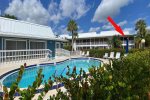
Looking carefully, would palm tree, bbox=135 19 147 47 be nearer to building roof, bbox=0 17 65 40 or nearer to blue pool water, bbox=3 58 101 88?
blue pool water, bbox=3 58 101 88

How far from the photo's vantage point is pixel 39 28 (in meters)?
30.7

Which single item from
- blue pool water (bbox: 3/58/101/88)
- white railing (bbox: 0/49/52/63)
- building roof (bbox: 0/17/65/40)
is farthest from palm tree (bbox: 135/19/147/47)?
white railing (bbox: 0/49/52/63)

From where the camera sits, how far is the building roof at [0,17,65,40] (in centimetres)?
2327

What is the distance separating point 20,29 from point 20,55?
16.4ft

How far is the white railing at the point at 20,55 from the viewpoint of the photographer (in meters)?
20.3

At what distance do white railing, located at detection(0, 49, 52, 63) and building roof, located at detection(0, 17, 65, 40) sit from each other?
5.83ft

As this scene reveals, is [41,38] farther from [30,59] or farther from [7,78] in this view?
[7,78]

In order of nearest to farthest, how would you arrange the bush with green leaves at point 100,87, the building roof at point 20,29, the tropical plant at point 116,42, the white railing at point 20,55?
Result: the bush with green leaves at point 100,87, the white railing at point 20,55, the building roof at point 20,29, the tropical plant at point 116,42

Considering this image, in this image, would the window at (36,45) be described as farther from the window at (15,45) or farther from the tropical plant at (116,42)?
the tropical plant at (116,42)

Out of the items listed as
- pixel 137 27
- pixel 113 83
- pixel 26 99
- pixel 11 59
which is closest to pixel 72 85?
pixel 113 83

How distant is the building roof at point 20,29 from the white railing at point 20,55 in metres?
1.78

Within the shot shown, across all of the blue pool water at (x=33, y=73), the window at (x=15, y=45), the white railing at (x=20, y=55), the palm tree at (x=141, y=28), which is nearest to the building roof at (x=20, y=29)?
the window at (x=15, y=45)

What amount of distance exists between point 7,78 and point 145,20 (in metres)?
52.6

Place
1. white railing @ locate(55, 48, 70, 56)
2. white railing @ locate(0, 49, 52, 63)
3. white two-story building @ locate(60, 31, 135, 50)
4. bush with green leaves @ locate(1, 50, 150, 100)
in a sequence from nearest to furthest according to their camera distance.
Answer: bush with green leaves @ locate(1, 50, 150, 100) < white railing @ locate(0, 49, 52, 63) < white railing @ locate(55, 48, 70, 56) < white two-story building @ locate(60, 31, 135, 50)
